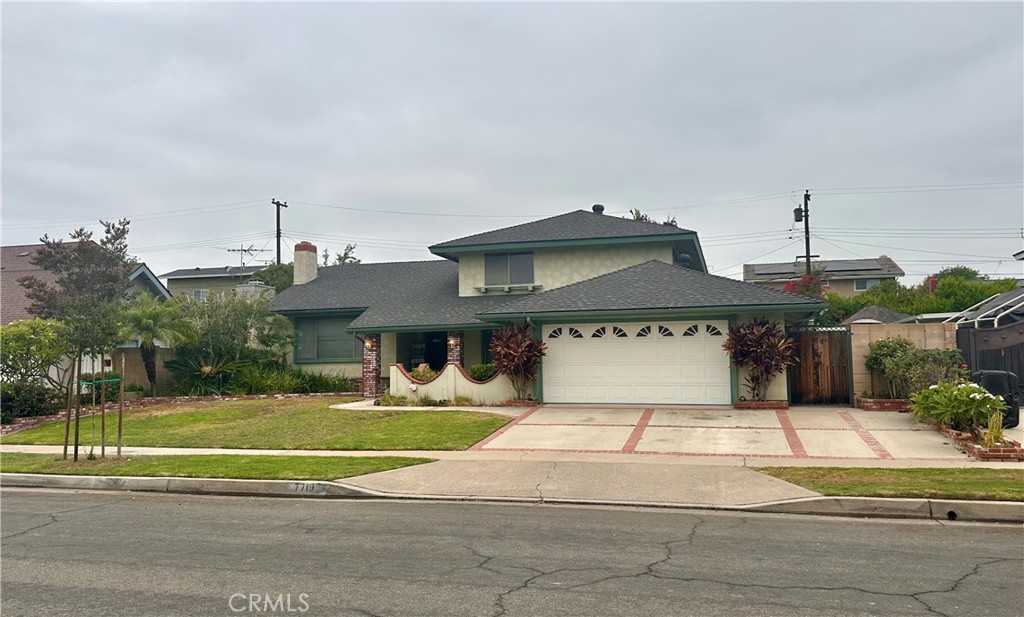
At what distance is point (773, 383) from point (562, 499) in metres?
10.4

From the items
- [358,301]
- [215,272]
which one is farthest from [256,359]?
[215,272]

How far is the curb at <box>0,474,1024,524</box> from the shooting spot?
8.43 metres

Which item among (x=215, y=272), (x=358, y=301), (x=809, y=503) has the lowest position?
(x=809, y=503)

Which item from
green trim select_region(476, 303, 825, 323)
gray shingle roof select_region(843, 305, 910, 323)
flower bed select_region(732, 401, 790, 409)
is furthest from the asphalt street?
gray shingle roof select_region(843, 305, 910, 323)

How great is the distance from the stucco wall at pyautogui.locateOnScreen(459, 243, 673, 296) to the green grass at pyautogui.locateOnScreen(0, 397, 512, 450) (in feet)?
24.6

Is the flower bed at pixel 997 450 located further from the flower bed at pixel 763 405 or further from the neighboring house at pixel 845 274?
the neighboring house at pixel 845 274

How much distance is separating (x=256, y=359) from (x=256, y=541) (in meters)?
19.2

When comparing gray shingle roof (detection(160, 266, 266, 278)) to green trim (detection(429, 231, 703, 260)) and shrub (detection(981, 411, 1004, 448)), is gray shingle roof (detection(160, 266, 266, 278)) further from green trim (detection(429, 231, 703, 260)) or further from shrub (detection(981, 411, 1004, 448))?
shrub (detection(981, 411, 1004, 448))

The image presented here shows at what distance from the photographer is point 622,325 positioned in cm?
1908

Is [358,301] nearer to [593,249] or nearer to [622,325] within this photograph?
[593,249]

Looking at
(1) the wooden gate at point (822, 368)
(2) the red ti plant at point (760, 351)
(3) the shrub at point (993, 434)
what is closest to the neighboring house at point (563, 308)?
(2) the red ti plant at point (760, 351)

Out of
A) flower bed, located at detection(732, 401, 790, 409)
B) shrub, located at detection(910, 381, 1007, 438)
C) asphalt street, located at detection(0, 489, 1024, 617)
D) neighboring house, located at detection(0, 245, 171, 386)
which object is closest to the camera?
asphalt street, located at detection(0, 489, 1024, 617)

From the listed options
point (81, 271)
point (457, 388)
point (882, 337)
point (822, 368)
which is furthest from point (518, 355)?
point (81, 271)

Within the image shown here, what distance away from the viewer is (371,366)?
23.4m
